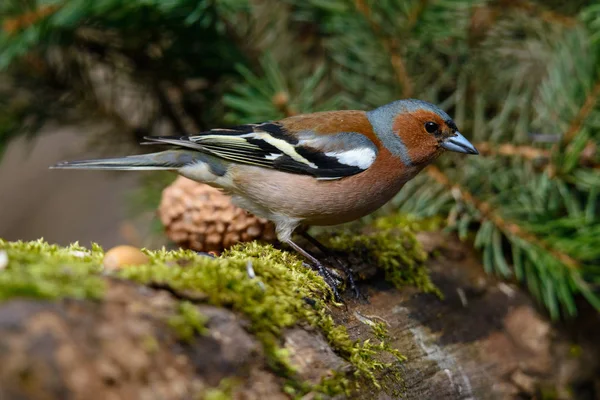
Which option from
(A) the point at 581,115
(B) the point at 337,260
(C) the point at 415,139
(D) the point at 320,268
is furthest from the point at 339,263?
(A) the point at 581,115

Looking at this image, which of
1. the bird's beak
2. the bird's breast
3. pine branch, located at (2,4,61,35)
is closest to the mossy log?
the bird's breast

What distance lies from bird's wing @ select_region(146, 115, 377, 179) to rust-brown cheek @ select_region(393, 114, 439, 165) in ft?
0.54

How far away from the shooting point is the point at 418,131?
2.85 metres

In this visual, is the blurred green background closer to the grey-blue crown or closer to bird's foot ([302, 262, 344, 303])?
the grey-blue crown

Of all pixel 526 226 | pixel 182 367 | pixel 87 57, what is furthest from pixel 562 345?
pixel 87 57

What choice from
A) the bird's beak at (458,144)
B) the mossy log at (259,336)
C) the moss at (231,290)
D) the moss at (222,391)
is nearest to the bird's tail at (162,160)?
the mossy log at (259,336)

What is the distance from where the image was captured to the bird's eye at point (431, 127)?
9.33 ft

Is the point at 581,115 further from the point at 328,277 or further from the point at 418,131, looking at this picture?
the point at 328,277

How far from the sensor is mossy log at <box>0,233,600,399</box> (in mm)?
1235

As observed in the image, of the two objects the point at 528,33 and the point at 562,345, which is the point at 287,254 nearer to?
the point at 562,345

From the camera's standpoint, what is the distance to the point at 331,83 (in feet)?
11.6

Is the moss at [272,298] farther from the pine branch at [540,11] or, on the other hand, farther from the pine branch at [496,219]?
the pine branch at [540,11]

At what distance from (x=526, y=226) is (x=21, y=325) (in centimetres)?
220

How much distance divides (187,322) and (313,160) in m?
1.37
